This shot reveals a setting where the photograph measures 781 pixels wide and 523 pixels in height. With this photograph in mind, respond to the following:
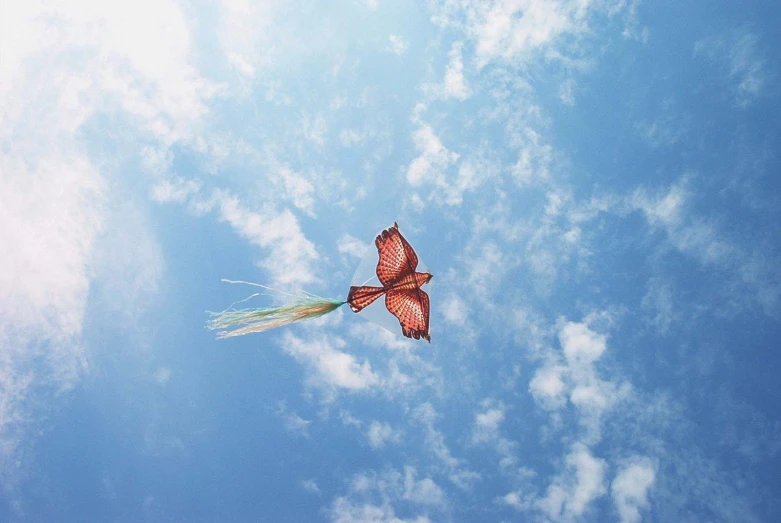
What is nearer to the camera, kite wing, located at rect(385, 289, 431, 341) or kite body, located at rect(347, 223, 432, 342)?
kite body, located at rect(347, 223, 432, 342)

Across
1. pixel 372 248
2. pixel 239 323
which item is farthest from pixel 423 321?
pixel 239 323

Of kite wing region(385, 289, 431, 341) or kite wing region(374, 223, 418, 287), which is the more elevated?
kite wing region(374, 223, 418, 287)

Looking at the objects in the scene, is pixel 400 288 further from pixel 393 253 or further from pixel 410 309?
pixel 393 253

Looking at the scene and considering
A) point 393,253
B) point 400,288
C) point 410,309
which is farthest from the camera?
point 410,309

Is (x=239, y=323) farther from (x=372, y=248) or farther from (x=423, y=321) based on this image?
(x=423, y=321)

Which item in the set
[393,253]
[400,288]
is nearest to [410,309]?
[400,288]

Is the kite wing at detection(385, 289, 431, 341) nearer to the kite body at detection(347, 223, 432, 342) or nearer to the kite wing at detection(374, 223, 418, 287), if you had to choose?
the kite body at detection(347, 223, 432, 342)
